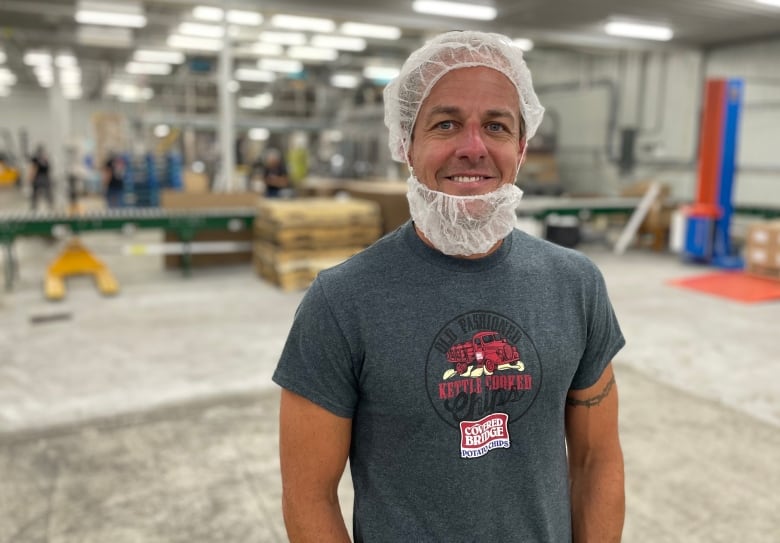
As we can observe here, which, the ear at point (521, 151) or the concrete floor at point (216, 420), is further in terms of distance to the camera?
the concrete floor at point (216, 420)

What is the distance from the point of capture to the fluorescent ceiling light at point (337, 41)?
13.6m

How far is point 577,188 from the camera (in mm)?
16250

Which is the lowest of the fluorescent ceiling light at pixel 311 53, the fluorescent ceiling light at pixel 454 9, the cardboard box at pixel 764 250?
the cardboard box at pixel 764 250

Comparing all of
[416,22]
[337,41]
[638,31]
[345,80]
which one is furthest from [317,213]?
[345,80]

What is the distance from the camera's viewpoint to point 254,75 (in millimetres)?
20359

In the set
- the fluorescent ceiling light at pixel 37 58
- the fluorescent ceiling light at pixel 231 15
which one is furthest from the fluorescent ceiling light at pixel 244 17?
the fluorescent ceiling light at pixel 37 58

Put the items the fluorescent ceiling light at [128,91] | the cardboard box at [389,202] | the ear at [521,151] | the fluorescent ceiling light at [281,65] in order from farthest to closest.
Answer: the fluorescent ceiling light at [128,91] < the fluorescent ceiling light at [281,65] < the cardboard box at [389,202] < the ear at [521,151]

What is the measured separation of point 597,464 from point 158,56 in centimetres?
1830

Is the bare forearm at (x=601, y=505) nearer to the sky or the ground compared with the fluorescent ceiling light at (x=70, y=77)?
nearer to the ground

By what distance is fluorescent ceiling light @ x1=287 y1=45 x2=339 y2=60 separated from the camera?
595 inches

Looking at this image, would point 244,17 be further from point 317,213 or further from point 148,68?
point 148,68

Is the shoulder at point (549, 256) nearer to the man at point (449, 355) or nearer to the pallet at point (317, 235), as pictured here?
the man at point (449, 355)

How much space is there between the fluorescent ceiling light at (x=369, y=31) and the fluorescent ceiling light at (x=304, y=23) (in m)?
0.28

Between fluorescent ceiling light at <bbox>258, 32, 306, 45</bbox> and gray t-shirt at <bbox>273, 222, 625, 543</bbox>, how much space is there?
517 inches
